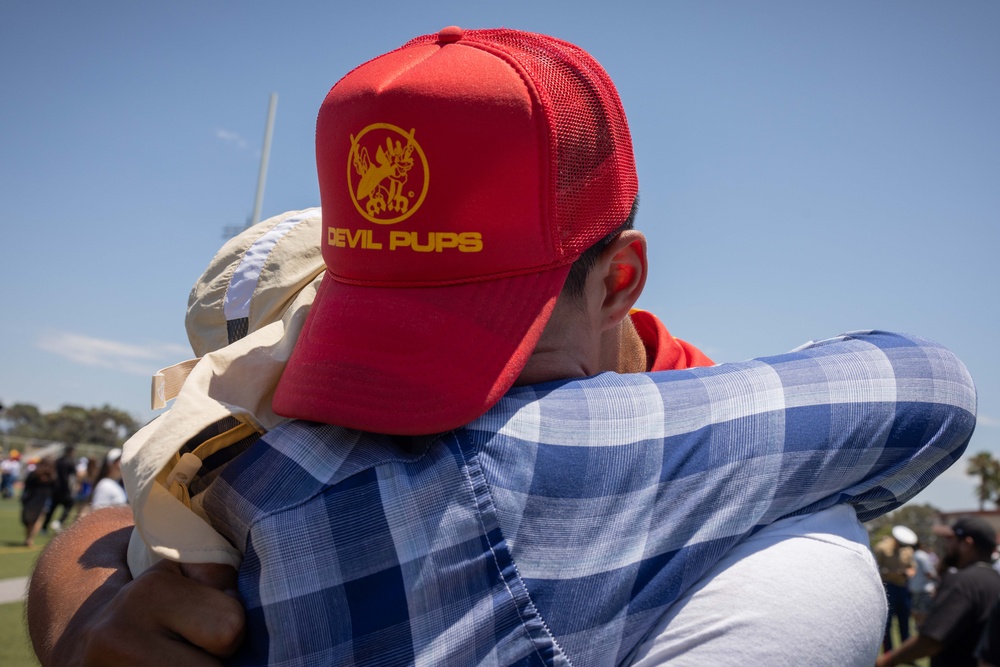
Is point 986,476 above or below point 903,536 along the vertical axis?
below

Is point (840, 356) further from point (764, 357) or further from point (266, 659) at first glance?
point (266, 659)

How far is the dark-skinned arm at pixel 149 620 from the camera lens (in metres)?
1.10

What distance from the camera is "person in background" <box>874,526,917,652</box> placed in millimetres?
11859

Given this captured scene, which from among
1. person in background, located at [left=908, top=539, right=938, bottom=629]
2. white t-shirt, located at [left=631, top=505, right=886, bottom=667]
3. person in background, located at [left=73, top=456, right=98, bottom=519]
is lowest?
person in background, located at [left=73, top=456, right=98, bottom=519]

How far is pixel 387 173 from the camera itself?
1.34 meters

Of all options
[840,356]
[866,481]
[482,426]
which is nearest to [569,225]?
[482,426]

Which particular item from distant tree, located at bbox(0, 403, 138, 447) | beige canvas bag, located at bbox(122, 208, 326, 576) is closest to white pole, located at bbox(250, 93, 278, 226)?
beige canvas bag, located at bbox(122, 208, 326, 576)

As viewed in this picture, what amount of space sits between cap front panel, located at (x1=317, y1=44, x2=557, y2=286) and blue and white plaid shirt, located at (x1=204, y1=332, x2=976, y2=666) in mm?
253

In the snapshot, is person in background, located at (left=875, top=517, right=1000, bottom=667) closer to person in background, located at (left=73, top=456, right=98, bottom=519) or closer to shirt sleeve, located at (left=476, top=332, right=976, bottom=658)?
shirt sleeve, located at (left=476, top=332, right=976, bottom=658)

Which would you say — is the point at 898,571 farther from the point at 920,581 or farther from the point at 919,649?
the point at 919,649

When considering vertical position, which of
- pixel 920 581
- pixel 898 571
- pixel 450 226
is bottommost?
pixel 920 581

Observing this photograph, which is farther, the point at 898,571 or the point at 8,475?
the point at 8,475

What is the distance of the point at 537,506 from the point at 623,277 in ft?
1.83

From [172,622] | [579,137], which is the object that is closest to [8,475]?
[172,622]
